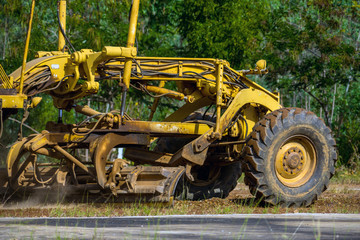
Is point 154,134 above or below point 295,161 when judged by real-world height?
above

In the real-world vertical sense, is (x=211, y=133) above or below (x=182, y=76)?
below

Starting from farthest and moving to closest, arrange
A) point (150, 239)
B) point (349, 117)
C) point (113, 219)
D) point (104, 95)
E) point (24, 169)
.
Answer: point (349, 117) < point (104, 95) < point (24, 169) < point (113, 219) < point (150, 239)

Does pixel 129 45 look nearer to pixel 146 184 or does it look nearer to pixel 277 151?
pixel 146 184

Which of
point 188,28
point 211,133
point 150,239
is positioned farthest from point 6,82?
point 188,28

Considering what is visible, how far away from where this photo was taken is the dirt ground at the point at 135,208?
957 centimetres

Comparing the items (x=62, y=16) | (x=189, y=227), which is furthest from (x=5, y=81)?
(x=189, y=227)

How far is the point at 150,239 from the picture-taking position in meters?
6.67

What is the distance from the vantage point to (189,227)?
7680mm

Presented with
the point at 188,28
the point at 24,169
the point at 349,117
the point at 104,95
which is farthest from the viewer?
the point at 349,117

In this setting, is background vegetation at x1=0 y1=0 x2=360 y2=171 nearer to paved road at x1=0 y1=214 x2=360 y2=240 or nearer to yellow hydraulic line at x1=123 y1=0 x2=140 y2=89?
yellow hydraulic line at x1=123 y1=0 x2=140 y2=89

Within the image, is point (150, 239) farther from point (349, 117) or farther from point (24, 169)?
point (349, 117)

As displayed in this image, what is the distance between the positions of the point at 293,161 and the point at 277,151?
0.35 metres

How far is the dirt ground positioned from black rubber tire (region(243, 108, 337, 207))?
22 cm

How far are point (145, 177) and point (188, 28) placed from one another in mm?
10328
